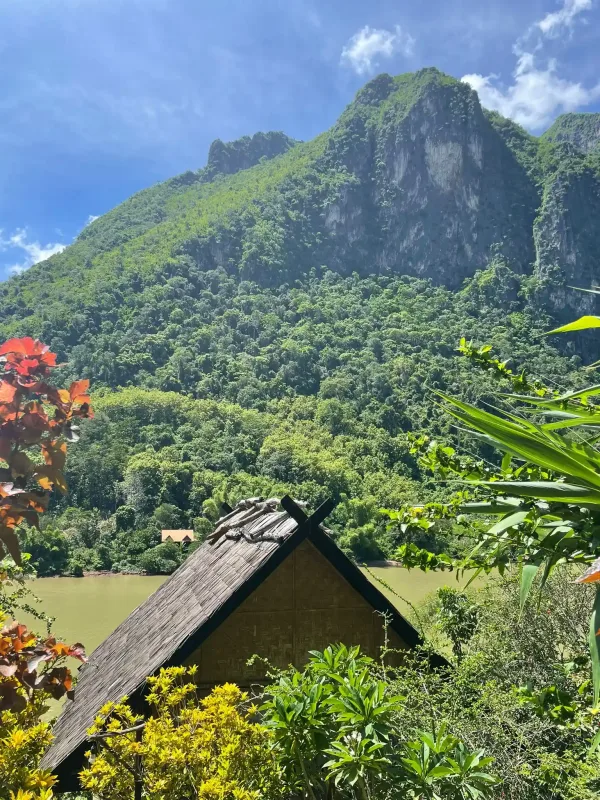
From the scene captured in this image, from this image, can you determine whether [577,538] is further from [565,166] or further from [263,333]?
[565,166]

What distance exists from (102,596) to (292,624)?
95.9ft

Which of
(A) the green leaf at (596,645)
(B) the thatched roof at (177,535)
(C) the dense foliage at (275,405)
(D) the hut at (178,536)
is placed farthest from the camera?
(C) the dense foliage at (275,405)

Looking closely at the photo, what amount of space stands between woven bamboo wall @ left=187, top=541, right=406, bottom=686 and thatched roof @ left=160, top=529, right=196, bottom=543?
3892 centimetres

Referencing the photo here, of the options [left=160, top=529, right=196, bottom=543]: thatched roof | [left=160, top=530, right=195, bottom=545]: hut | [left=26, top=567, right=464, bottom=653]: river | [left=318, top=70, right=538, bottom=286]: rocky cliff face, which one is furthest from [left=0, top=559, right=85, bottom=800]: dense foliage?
[left=318, top=70, right=538, bottom=286]: rocky cliff face

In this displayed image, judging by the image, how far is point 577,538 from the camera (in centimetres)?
150

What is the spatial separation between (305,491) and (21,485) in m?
51.4

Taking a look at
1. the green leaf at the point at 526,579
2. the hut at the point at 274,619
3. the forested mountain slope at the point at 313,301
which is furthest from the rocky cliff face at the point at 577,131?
the green leaf at the point at 526,579

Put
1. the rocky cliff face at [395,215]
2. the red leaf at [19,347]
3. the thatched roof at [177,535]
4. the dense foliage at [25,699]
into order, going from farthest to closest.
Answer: the rocky cliff face at [395,215] < the thatched roof at [177,535] < the red leaf at [19,347] < the dense foliage at [25,699]

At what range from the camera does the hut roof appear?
4277cm

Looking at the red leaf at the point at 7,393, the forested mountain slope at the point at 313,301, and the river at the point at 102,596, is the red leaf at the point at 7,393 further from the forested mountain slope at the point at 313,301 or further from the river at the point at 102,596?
the forested mountain slope at the point at 313,301

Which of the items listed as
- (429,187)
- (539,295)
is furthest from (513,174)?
(539,295)

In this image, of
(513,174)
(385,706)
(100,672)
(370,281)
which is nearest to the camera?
(385,706)

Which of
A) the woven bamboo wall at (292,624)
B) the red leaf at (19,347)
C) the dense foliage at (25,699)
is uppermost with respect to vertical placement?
the red leaf at (19,347)

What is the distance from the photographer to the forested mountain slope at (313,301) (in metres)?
57.0
